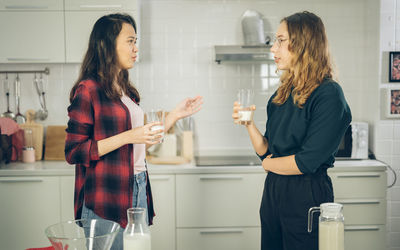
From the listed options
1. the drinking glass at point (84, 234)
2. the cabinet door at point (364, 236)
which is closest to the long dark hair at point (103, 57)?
the drinking glass at point (84, 234)

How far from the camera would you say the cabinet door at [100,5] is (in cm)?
317

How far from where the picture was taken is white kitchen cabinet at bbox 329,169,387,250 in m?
3.06

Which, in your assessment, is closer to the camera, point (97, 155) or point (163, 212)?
point (97, 155)

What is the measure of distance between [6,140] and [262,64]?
216cm

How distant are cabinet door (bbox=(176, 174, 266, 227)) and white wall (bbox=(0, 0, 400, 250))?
1.99ft

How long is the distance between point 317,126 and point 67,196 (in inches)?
78.1

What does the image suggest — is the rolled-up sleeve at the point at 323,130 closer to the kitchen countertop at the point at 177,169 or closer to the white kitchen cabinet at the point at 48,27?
the kitchen countertop at the point at 177,169

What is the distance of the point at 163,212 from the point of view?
3033 mm

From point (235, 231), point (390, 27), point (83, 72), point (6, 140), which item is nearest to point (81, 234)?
point (83, 72)

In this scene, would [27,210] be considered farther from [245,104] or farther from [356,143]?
[356,143]

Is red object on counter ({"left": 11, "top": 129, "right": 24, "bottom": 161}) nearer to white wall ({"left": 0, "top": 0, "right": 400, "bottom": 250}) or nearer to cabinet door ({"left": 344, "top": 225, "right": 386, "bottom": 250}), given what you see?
white wall ({"left": 0, "top": 0, "right": 400, "bottom": 250})

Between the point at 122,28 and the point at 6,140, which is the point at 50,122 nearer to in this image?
the point at 6,140

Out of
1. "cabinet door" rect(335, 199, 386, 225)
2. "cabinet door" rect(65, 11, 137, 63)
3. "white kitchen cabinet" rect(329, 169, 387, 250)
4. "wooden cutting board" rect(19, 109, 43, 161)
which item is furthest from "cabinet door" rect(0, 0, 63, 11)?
"cabinet door" rect(335, 199, 386, 225)

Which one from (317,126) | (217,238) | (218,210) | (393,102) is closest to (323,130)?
(317,126)
